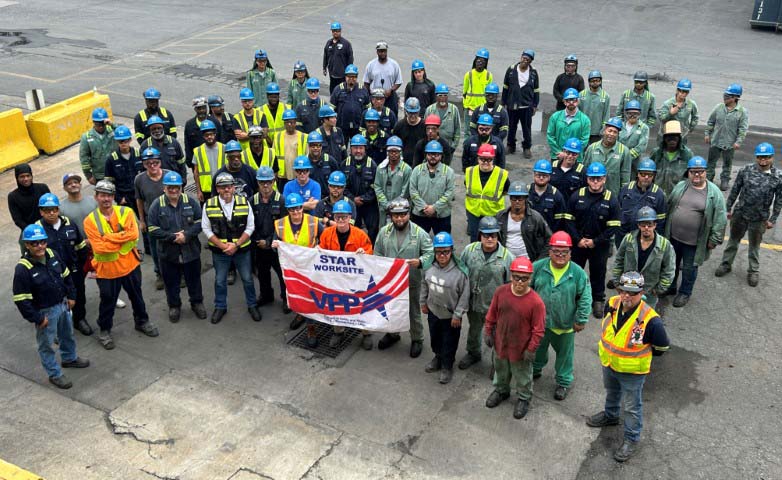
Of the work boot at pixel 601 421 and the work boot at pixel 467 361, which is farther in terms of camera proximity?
the work boot at pixel 467 361

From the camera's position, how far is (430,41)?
934 inches

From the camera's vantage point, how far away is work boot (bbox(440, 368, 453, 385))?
8.03 meters

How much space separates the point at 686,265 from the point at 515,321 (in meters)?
3.59

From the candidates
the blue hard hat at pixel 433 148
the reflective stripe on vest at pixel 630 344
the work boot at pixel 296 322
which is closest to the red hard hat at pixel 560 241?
the reflective stripe on vest at pixel 630 344

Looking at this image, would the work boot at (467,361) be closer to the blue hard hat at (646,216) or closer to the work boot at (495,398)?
the work boot at (495,398)

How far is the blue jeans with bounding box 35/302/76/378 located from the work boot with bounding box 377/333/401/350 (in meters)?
3.59

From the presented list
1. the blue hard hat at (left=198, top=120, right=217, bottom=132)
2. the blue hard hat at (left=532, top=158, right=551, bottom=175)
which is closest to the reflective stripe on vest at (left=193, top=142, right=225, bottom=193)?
the blue hard hat at (left=198, top=120, right=217, bottom=132)

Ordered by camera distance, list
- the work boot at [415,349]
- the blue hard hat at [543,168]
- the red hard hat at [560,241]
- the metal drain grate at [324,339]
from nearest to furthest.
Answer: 1. the red hard hat at [560,241]
2. the work boot at [415,349]
3. the metal drain grate at [324,339]
4. the blue hard hat at [543,168]

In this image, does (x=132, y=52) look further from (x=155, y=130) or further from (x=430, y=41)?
(x=155, y=130)

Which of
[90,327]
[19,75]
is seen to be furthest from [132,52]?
[90,327]

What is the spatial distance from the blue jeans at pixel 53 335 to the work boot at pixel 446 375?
14.1 feet

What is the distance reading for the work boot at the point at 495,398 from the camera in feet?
25.0

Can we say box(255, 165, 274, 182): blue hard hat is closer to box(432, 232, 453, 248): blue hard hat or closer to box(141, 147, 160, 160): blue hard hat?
box(141, 147, 160, 160): blue hard hat

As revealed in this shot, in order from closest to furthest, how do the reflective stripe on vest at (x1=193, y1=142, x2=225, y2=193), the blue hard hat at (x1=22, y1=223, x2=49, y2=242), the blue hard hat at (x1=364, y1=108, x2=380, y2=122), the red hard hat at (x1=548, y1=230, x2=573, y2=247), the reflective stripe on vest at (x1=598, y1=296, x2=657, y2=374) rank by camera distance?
the reflective stripe on vest at (x1=598, y1=296, x2=657, y2=374), the red hard hat at (x1=548, y1=230, x2=573, y2=247), the blue hard hat at (x1=22, y1=223, x2=49, y2=242), the reflective stripe on vest at (x1=193, y1=142, x2=225, y2=193), the blue hard hat at (x1=364, y1=108, x2=380, y2=122)
